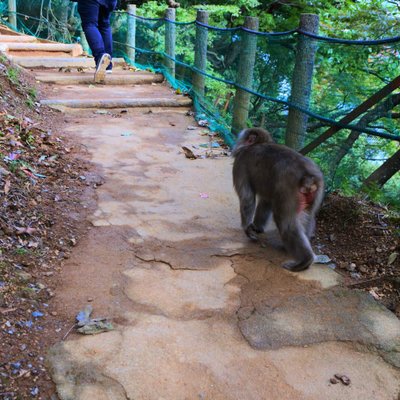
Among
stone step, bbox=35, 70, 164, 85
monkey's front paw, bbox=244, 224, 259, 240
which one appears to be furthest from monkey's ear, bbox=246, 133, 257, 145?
stone step, bbox=35, 70, 164, 85

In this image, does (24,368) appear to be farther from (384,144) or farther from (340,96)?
(384,144)

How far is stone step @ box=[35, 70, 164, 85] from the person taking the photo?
870 cm

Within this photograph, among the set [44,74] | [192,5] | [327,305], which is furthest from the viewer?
[192,5]

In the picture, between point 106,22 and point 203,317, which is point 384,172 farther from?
Result: point 106,22

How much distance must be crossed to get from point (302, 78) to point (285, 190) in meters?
2.00

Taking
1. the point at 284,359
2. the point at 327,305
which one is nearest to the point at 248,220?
the point at 327,305

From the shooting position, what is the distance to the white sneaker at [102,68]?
8.38m

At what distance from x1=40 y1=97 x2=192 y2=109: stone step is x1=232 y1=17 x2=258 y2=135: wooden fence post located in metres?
1.88

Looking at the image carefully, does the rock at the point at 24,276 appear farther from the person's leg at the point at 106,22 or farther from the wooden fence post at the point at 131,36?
the wooden fence post at the point at 131,36

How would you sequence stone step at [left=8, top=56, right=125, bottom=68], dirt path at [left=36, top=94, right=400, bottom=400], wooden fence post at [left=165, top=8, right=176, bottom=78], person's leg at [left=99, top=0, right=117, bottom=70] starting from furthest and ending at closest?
1. stone step at [left=8, top=56, right=125, bottom=68]
2. wooden fence post at [left=165, top=8, right=176, bottom=78]
3. person's leg at [left=99, top=0, right=117, bottom=70]
4. dirt path at [left=36, top=94, right=400, bottom=400]

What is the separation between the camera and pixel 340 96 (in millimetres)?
4320

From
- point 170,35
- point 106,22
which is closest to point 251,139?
point 106,22

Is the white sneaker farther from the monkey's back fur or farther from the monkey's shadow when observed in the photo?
the monkey's shadow

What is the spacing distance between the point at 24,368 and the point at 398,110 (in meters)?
3.77
